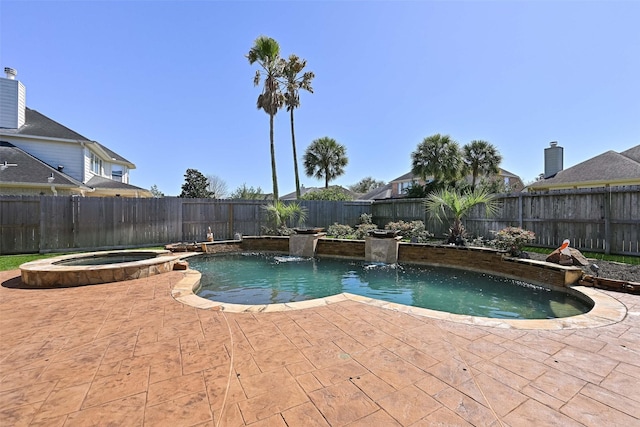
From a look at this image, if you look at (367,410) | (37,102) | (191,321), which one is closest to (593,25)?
(367,410)

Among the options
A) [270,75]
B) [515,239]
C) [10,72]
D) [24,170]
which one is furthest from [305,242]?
[10,72]

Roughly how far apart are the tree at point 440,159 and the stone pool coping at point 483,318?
47.5 feet

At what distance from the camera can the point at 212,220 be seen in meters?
12.8

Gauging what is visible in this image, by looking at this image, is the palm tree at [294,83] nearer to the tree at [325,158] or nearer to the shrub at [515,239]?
the tree at [325,158]

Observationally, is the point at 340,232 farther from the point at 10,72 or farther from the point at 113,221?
the point at 10,72

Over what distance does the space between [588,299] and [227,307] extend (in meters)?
5.57

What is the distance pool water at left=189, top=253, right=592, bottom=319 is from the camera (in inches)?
192

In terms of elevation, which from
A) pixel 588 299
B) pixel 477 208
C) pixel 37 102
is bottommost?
pixel 588 299

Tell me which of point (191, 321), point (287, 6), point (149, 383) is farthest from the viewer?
point (287, 6)

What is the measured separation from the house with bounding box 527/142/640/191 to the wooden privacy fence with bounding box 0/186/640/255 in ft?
24.7

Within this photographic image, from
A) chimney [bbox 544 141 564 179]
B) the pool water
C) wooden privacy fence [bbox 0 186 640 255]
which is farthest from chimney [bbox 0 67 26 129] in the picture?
chimney [bbox 544 141 564 179]

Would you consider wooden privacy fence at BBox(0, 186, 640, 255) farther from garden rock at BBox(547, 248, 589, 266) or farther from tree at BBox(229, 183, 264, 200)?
tree at BBox(229, 183, 264, 200)

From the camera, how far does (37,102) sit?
1627 cm

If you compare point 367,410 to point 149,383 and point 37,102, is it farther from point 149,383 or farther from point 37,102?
point 37,102
